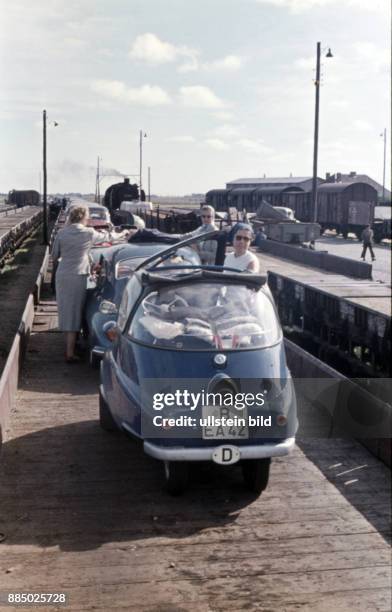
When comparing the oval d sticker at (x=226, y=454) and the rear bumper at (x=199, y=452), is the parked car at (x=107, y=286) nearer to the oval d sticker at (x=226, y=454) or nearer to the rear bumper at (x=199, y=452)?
the rear bumper at (x=199, y=452)

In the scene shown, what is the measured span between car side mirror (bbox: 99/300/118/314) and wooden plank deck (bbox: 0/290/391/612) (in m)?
2.09

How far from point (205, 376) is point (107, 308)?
382cm

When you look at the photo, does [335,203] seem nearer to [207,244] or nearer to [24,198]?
[207,244]

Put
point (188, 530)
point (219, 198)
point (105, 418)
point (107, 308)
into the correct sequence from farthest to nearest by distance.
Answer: point (219, 198), point (107, 308), point (105, 418), point (188, 530)

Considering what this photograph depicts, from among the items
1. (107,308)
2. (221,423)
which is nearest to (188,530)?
(221,423)

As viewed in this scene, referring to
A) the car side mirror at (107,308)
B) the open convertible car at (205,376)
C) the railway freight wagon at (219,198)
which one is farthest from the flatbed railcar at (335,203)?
the open convertible car at (205,376)

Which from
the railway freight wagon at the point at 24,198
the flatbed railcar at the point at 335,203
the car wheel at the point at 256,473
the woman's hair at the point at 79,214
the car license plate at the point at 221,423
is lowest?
the car wheel at the point at 256,473

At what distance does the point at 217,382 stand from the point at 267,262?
24938mm

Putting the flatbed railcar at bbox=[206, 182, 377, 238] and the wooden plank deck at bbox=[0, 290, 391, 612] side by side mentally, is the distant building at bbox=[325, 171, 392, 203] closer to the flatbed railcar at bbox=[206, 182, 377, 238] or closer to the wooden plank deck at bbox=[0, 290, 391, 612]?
the flatbed railcar at bbox=[206, 182, 377, 238]

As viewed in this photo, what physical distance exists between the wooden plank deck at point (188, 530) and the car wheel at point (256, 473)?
0.08 meters

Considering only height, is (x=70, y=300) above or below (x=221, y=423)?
above

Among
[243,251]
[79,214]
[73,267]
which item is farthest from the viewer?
[73,267]

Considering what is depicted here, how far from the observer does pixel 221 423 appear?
201 inches

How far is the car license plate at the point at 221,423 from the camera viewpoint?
5094mm
